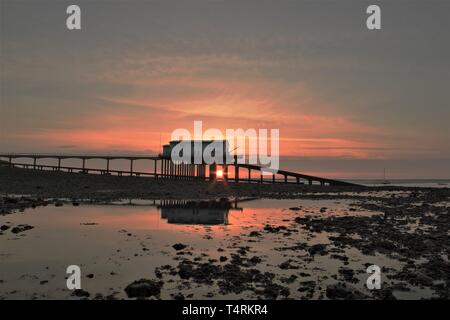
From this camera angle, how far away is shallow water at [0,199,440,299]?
974 centimetres

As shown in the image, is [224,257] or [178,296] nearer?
[178,296]

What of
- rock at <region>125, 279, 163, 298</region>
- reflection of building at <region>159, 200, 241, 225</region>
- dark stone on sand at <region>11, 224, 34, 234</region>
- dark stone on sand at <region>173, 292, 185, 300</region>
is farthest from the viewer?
reflection of building at <region>159, 200, 241, 225</region>

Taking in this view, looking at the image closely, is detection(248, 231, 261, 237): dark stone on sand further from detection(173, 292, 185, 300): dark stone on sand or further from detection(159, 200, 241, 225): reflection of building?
detection(173, 292, 185, 300): dark stone on sand

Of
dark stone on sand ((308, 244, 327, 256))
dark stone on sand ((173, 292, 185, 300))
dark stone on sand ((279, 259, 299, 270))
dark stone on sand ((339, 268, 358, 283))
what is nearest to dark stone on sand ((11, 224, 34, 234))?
dark stone on sand ((173, 292, 185, 300))

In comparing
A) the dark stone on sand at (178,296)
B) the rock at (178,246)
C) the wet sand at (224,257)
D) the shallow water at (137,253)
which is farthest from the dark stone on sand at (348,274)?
the rock at (178,246)

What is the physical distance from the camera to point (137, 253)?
13.5 metres

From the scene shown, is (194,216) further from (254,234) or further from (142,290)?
(142,290)

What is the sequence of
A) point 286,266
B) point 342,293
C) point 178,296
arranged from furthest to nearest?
1. point 286,266
2. point 342,293
3. point 178,296

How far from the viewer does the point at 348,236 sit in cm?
1759

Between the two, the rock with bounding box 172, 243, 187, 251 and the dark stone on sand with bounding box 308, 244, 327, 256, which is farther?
the rock with bounding box 172, 243, 187, 251

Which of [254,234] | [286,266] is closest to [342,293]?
[286,266]

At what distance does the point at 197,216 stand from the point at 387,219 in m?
11.8

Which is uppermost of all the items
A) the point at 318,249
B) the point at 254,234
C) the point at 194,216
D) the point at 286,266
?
the point at 286,266

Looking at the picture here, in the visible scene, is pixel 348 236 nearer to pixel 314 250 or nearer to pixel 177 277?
pixel 314 250
